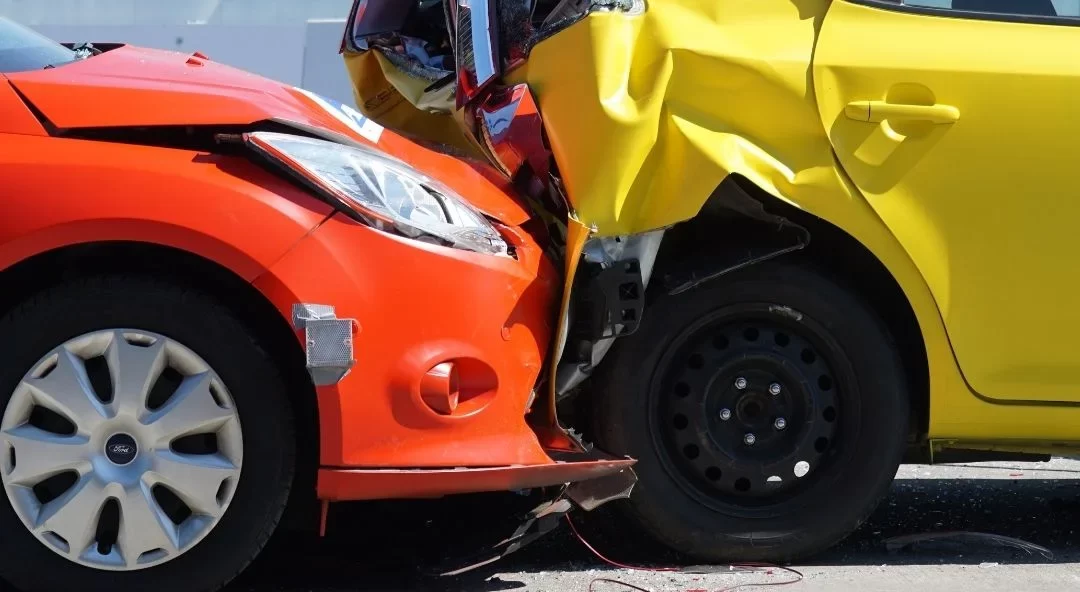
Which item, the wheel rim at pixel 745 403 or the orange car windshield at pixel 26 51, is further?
the wheel rim at pixel 745 403

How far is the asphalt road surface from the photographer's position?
2.86m

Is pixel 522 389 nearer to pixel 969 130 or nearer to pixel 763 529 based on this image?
pixel 763 529

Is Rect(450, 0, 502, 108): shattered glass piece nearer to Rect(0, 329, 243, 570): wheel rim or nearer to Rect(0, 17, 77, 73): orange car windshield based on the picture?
Rect(0, 17, 77, 73): orange car windshield

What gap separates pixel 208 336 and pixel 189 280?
153 millimetres

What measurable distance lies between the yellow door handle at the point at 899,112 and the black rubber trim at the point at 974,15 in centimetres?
29

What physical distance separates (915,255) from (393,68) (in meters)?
2.09

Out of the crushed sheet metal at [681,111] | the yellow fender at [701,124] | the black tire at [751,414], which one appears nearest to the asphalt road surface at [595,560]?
the black tire at [751,414]

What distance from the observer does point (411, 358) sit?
246 centimetres

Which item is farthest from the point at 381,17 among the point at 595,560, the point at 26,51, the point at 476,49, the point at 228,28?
the point at 228,28

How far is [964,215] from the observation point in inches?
112

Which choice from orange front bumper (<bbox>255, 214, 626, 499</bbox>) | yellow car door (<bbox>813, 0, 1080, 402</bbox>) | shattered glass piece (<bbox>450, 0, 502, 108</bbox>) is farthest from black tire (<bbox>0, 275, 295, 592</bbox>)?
yellow car door (<bbox>813, 0, 1080, 402</bbox>)

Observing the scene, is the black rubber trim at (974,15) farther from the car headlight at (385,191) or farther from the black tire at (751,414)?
the car headlight at (385,191)

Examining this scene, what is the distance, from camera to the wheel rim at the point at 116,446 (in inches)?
92.9

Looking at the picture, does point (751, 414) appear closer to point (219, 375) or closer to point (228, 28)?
point (219, 375)
